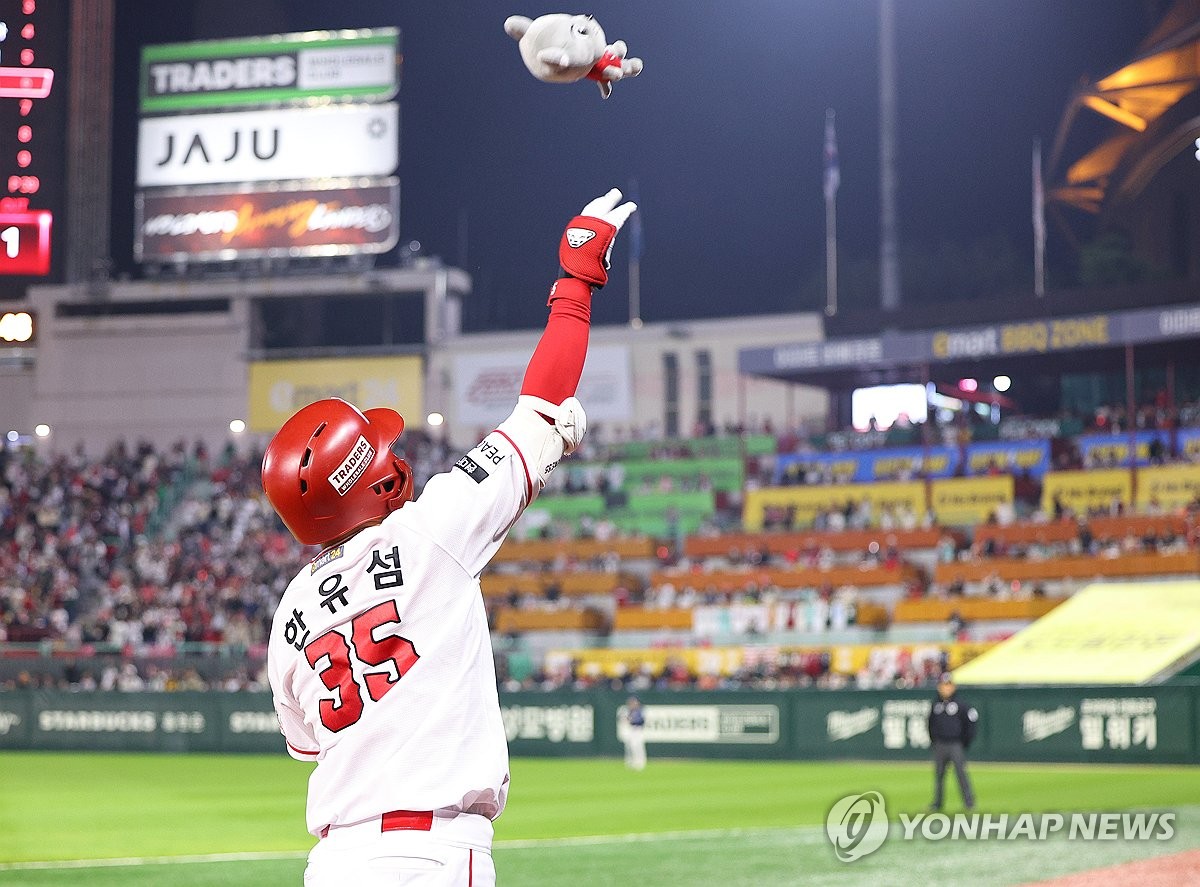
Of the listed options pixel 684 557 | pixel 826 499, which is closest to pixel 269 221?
pixel 684 557

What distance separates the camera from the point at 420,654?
3.57m

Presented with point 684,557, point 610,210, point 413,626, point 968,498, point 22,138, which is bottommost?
point 684,557

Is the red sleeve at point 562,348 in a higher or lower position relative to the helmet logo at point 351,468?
higher

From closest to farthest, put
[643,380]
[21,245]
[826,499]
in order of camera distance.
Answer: [21,245] → [826,499] → [643,380]

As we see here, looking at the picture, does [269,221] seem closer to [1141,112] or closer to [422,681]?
[1141,112]

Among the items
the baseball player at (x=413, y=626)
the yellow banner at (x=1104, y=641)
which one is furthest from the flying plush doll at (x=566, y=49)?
the yellow banner at (x=1104, y=641)

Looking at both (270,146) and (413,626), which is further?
(270,146)

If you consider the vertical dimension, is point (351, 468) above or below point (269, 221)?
below

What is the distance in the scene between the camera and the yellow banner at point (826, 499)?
40562mm

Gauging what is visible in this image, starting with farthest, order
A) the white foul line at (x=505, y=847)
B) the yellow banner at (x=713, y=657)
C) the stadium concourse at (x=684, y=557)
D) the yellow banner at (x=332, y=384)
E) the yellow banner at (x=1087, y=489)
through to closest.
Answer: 1. the yellow banner at (x=332, y=384)
2. the yellow banner at (x=1087, y=489)
3. the stadium concourse at (x=684, y=557)
4. the yellow banner at (x=713, y=657)
5. the white foul line at (x=505, y=847)

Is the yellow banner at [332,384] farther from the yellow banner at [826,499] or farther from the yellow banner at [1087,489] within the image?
the yellow banner at [1087,489]

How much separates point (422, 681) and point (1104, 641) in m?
28.0

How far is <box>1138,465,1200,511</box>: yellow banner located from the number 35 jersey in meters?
35.0

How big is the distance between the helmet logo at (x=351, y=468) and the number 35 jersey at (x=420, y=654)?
0.13 m
